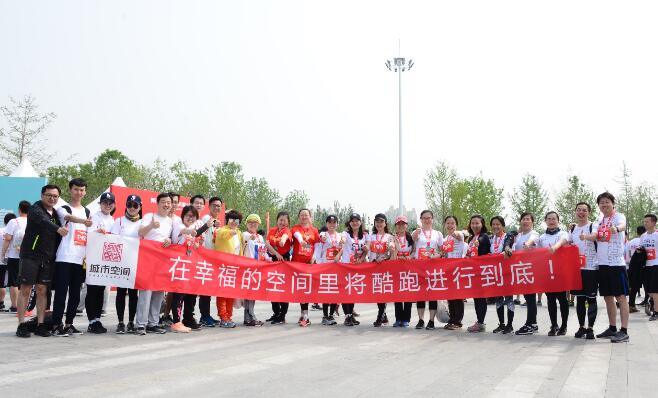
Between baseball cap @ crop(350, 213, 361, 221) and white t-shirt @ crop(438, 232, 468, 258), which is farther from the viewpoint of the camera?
baseball cap @ crop(350, 213, 361, 221)

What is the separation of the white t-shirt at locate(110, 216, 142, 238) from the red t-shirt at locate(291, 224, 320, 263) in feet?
9.11

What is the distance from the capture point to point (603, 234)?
768cm


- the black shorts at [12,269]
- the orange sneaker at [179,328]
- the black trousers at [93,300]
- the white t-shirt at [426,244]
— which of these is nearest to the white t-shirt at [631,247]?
the white t-shirt at [426,244]

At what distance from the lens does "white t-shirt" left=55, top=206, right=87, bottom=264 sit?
7.48m

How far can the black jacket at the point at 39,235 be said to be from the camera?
23.6ft

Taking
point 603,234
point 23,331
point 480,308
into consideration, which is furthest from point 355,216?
point 23,331

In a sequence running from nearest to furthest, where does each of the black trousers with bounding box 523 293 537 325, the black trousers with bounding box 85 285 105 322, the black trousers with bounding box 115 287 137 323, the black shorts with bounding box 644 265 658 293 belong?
1. the black trousers with bounding box 85 285 105 322
2. the black trousers with bounding box 115 287 137 323
3. the black trousers with bounding box 523 293 537 325
4. the black shorts with bounding box 644 265 658 293

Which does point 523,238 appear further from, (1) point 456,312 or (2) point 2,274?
(2) point 2,274

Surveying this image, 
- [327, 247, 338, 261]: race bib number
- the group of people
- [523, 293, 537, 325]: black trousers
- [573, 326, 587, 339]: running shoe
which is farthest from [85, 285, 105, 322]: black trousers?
[573, 326, 587, 339]: running shoe

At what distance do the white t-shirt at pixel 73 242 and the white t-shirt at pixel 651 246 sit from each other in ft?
34.8

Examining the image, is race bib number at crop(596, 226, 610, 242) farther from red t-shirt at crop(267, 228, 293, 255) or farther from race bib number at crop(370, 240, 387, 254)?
red t-shirt at crop(267, 228, 293, 255)

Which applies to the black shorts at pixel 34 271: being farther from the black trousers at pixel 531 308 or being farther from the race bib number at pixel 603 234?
the race bib number at pixel 603 234

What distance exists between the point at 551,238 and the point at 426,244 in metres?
2.04

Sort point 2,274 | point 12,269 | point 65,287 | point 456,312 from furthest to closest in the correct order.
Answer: point 2,274
point 12,269
point 456,312
point 65,287
